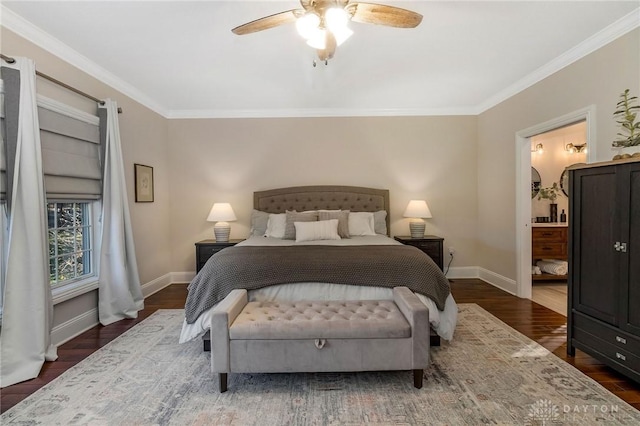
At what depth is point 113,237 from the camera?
3.38m

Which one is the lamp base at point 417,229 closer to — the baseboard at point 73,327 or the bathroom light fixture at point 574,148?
the bathroom light fixture at point 574,148

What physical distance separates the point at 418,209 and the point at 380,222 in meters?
0.58

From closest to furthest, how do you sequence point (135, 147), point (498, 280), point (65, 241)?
point (65, 241) < point (135, 147) < point (498, 280)

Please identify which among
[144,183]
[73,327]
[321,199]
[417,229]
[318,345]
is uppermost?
[144,183]

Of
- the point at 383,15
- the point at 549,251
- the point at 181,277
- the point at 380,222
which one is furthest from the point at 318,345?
the point at 549,251

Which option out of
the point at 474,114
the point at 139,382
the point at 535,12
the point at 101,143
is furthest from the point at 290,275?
the point at 474,114

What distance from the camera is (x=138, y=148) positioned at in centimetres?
419

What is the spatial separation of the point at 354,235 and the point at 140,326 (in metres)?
2.57

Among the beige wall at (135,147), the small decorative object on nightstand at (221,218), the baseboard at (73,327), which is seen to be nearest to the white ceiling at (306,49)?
the beige wall at (135,147)

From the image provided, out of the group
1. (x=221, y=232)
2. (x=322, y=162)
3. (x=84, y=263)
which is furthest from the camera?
(x=322, y=162)

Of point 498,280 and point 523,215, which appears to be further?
point 498,280

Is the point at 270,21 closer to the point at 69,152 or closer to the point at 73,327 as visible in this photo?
the point at 69,152

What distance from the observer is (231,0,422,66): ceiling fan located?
6.48 feet

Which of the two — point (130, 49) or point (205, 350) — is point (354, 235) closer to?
point (205, 350)
